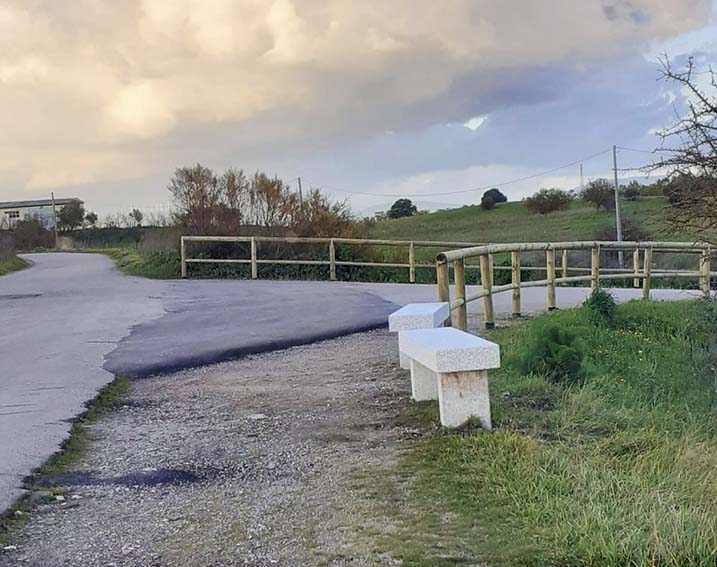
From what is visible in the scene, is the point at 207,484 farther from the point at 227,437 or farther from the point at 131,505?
the point at 227,437

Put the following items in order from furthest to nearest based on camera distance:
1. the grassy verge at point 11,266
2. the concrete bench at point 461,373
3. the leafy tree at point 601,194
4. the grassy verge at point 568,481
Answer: the leafy tree at point 601,194 < the grassy verge at point 11,266 < the concrete bench at point 461,373 < the grassy verge at point 568,481

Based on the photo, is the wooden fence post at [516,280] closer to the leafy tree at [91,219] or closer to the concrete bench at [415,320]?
the concrete bench at [415,320]

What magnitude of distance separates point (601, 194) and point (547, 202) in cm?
658

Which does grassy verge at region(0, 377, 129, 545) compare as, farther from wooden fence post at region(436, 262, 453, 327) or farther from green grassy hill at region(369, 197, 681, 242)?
green grassy hill at region(369, 197, 681, 242)

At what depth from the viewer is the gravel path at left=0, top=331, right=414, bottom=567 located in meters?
3.38

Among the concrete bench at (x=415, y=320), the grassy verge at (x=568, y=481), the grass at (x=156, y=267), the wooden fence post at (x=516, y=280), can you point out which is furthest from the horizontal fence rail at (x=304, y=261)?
the grassy verge at (x=568, y=481)

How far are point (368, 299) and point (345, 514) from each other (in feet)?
34.9

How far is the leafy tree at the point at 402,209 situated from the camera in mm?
72188

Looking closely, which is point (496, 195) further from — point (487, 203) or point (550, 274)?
point (550, 274)

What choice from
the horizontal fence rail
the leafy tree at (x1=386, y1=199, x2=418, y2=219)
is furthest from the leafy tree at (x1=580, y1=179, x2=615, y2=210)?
the horizontal fence rail

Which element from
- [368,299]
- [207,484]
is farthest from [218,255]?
[207,484]

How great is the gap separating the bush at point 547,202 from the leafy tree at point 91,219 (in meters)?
33.0

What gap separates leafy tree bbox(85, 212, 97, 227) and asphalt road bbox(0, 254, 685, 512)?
3774 centimetres

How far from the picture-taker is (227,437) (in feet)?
17.1
